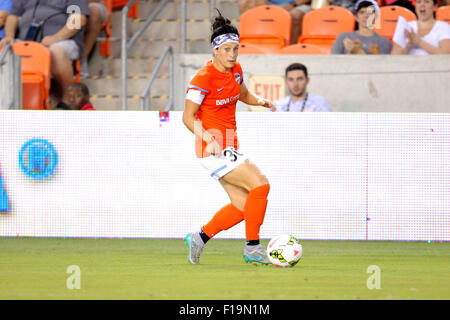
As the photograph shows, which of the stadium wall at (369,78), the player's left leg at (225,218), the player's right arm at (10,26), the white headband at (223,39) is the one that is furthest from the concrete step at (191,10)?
the player's left leg at (225,218)

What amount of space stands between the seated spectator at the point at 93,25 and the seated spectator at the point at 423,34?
4.70m

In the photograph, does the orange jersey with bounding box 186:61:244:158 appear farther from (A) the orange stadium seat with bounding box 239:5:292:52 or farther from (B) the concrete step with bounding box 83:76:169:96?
(B) the concrete step with bounding box 83:76:169:96

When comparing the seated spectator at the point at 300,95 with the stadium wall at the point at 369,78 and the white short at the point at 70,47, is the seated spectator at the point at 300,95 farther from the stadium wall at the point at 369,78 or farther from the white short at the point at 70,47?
the white short at the point at 70,47

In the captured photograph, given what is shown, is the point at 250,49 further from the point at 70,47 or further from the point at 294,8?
the point at 70,47

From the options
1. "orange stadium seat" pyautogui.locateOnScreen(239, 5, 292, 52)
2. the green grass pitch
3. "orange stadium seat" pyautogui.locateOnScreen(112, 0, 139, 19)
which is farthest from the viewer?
"orange stadium seat" pyautogui.locateOnScreen(112, 0, 139, 19)

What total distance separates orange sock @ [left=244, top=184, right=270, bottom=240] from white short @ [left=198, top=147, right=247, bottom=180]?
→ 26 cm

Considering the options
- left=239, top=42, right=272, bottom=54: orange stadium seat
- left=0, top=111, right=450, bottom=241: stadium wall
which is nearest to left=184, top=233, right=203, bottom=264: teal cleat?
left=0, top=111, right=450, bottom=241: stadium wall

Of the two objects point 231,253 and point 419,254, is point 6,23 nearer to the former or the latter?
point 231,253

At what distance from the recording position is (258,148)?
31.0 feet

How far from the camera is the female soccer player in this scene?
6.58 metres

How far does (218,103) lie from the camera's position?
6.71 metres

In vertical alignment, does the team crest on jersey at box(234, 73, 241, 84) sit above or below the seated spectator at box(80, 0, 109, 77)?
below

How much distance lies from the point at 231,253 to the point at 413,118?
2.83 meters

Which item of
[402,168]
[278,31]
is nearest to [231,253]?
[402,168]
